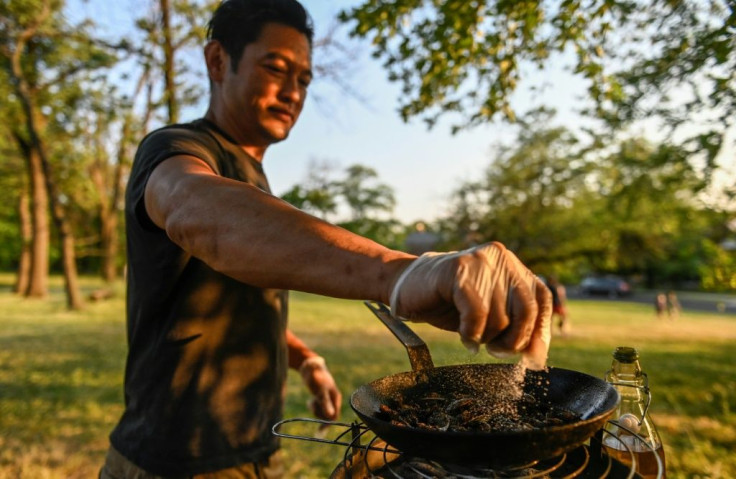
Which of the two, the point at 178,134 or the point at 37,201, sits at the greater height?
the point at 37,201

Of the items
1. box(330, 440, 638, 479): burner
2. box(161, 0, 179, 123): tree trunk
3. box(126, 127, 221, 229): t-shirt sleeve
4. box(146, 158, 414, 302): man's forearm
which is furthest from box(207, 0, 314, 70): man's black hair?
box(161, 0, 179, 123): tree trunk

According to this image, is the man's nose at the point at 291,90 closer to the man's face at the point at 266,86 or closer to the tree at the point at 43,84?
the man's face at the point at 266,86

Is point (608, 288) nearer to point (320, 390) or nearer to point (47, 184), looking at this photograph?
point (47, 184)


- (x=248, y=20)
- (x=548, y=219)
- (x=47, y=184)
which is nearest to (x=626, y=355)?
(x=248, y=20)

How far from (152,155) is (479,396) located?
1.28 m

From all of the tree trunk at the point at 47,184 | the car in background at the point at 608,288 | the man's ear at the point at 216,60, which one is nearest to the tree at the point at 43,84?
the tree trunk at the point at 47,184

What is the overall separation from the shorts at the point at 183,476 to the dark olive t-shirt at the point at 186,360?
0.09 feet

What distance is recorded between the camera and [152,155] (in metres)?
1.58

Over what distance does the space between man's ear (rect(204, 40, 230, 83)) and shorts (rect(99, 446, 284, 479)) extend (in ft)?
5.33

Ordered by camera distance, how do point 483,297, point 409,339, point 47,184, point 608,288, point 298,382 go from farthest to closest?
point 608,288 < point 47,184 < point 298,382 < point 409,339 < point 483,297

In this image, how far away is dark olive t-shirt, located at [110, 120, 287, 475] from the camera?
1856 millimetres

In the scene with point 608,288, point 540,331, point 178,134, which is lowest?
point 608,288

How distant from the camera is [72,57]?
19859mm

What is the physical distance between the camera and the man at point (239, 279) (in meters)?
0.99
